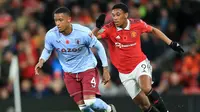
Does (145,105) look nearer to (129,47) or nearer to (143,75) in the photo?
(143,75)

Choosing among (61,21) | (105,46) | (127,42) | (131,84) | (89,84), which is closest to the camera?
(61,21)

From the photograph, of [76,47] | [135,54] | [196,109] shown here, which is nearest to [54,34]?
[76,47]

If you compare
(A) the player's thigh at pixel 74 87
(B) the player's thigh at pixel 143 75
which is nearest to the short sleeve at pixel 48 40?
(A) the player's thigh at pixel 74 87

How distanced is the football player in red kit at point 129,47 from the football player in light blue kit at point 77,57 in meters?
0.42

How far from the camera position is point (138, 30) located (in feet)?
44.0

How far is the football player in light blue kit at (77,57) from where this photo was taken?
1290cm

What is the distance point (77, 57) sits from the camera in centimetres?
1311

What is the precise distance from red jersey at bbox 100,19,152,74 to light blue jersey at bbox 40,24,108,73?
414 millimetres

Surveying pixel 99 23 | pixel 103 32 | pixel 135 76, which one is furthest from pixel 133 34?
pixel 135 76

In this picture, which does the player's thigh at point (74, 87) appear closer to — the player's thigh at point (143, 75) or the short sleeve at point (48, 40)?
the short sleeve at point (48, 40)

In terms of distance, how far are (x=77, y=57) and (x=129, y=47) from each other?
105 centimetres

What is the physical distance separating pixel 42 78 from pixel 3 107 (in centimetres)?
144

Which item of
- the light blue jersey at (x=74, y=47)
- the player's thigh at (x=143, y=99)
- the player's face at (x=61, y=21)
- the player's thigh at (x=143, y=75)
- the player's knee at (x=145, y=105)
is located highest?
the player's face at (x=61, y=21)

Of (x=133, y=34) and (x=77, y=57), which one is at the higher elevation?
(x=133, y=34)
